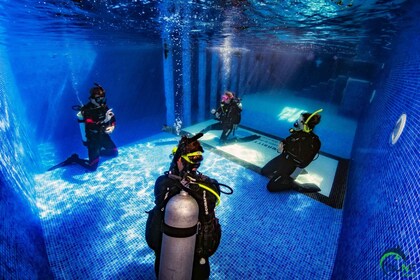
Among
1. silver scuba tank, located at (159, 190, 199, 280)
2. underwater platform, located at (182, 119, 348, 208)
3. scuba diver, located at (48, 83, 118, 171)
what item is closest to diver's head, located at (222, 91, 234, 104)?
underwater platform, located at (182, 119, 348, 208)

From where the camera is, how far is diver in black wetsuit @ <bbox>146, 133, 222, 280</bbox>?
2250 millimetres

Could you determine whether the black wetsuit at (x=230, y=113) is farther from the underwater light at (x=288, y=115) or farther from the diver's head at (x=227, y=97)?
the underwater light at (x=288, y=115)

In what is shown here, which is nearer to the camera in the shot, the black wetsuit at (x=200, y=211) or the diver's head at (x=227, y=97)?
the black wetsuit at (x=200, y=211)

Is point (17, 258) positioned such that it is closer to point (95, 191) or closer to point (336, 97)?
point (95, 191)

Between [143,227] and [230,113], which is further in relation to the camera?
[230,113]

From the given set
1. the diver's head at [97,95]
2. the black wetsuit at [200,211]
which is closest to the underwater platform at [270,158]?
the black wetsuit at [200,211]

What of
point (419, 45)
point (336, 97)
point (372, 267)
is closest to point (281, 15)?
point (419, 45)

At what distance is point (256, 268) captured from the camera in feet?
11.6

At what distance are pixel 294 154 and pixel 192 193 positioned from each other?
369cm

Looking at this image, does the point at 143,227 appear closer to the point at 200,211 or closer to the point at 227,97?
the point at 200,211

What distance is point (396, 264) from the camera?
1.65m

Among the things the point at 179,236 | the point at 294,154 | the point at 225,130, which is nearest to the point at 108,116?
the point at 225,130

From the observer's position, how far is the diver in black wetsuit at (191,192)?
225 cm

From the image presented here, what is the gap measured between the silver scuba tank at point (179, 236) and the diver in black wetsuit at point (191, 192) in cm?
13
